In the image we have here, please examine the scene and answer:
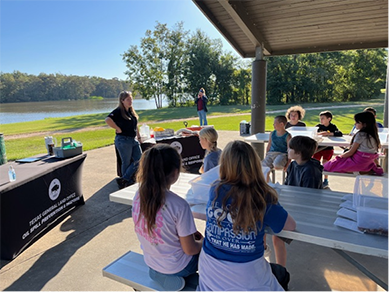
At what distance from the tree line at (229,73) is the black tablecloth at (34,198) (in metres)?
31.8

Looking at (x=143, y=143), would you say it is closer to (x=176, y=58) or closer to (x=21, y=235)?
(x=21, y=235)

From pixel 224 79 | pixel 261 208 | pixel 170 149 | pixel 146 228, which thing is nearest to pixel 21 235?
pixel 146 228

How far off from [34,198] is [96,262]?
101 centimetres

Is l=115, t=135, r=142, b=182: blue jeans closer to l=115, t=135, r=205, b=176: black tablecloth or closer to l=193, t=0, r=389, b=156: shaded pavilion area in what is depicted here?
l=115, t=135, r=205, b=176: black tablecloth

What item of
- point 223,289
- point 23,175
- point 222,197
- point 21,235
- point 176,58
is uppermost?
point 176,58

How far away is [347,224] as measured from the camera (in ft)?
5.61

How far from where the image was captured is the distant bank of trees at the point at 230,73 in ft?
109

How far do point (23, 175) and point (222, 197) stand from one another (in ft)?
8.23

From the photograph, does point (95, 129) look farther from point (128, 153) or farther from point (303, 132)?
point (303, 132)

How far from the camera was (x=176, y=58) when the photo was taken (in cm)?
3822

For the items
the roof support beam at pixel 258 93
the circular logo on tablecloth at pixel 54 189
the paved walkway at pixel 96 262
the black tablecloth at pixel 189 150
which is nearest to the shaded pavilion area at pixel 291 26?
the roof support beam at pixel 258 93

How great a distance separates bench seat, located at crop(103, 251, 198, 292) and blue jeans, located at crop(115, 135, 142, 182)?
8.73 ft

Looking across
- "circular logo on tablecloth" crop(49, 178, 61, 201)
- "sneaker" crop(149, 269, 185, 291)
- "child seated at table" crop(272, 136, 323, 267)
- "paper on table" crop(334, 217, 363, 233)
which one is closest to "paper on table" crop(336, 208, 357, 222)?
"paper on table" crop(334, 217, 363, 233)

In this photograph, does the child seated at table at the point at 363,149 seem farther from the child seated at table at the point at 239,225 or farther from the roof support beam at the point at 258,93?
the child seated at table at the point at 239,225
